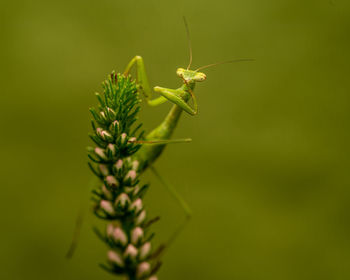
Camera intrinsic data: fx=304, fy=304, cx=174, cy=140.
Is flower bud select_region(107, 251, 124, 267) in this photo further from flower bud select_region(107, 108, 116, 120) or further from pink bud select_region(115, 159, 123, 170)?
flower bud select_region(107, 108, 116, 120)

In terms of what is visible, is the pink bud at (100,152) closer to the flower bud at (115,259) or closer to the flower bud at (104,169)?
the flower bud at (104,169)

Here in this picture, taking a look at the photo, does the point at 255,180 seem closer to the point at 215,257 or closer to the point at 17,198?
the point at 215,257

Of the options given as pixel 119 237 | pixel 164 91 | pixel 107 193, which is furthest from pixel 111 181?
pixel 164 91

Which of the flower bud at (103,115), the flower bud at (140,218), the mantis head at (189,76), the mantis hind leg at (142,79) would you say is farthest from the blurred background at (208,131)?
the flower bud at (103,115)

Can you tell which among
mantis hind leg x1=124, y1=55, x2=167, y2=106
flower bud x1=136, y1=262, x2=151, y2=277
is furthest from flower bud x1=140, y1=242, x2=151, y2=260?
mantis hind leg x1=124, y1=55, x2=167, y2=106

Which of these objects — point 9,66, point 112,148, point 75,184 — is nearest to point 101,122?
point 112,148

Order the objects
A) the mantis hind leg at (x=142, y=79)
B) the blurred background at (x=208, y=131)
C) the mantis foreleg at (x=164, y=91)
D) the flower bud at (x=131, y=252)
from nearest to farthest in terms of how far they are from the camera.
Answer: the flower bud at (x=131, y=252), the mantis foreleg at (x=164, y=91), the mantis hind leg at (x=142, y=79), the blurred background at (x=208, y=131)

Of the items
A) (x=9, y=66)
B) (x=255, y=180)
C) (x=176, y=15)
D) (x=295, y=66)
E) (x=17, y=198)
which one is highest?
(x=295, y=66)

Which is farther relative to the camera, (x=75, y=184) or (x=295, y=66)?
(x=295, y=66)
